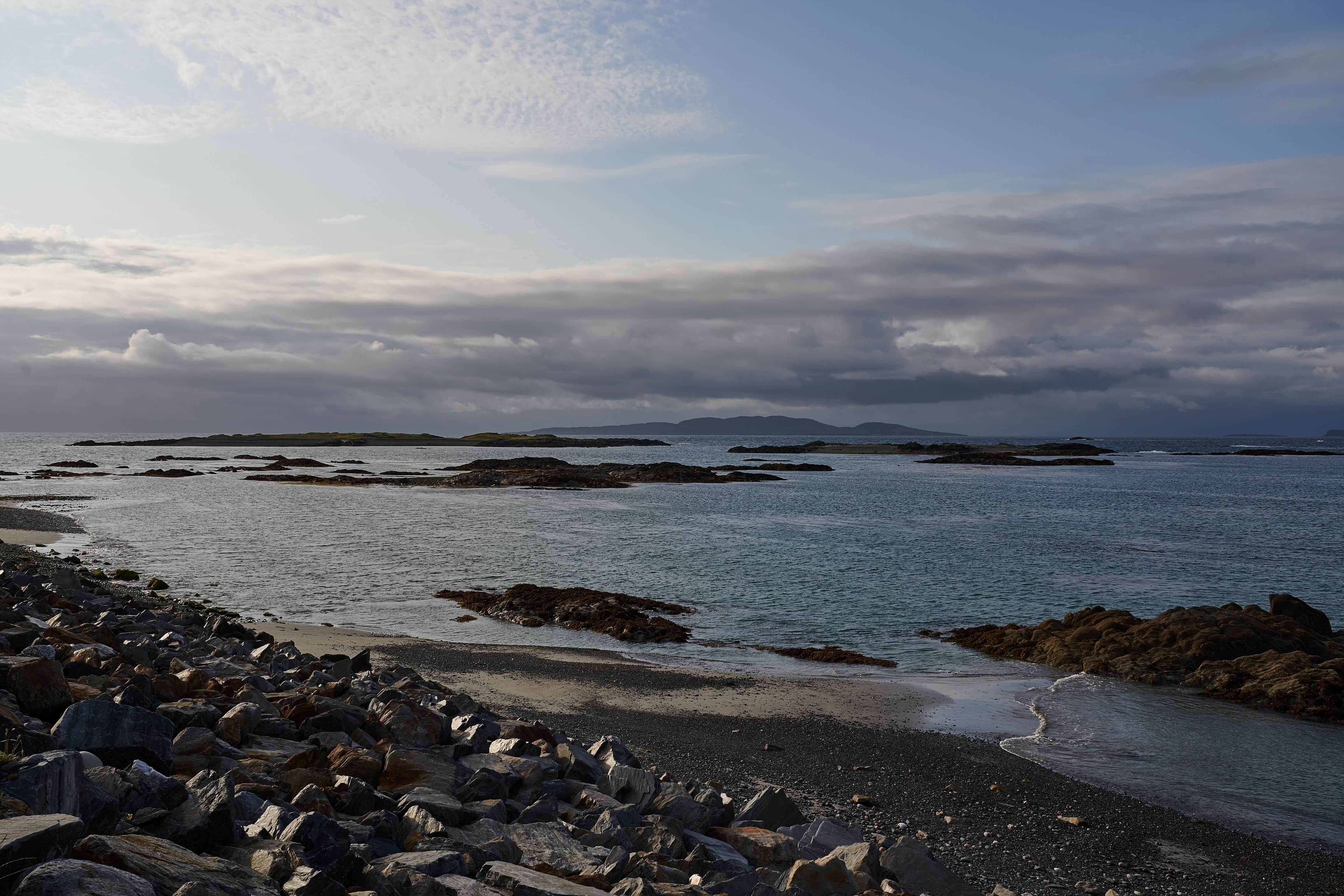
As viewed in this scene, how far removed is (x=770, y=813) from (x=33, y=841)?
20.6 feet

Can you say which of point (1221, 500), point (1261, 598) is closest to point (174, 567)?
point (1261, 598)

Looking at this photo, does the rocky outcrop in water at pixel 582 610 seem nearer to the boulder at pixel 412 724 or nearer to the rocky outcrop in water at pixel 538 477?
the boulder at pixel 412 724

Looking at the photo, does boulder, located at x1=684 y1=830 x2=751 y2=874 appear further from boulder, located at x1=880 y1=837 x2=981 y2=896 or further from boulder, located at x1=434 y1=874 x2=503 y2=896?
boulder, located at x1=434 y1=874 x2=503 y2=896

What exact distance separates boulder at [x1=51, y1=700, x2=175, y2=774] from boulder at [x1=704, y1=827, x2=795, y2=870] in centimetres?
472

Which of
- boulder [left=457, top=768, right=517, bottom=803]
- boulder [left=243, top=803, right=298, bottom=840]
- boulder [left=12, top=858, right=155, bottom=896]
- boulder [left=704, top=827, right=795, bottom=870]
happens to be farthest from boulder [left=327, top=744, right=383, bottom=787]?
boulder [left=12, top=858, right=155, bottom=896]

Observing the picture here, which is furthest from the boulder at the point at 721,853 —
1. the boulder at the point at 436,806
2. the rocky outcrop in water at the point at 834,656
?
the rocky outcrop in water at the point at 834,656

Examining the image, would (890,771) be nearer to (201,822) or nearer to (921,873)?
(921,873)

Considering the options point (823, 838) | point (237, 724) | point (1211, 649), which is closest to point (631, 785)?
point (823, 838)

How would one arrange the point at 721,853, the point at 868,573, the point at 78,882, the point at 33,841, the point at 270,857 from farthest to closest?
the point at 868,573
the point at 721,853
the point at 270,857
the point at 33,841
the point at 78,882

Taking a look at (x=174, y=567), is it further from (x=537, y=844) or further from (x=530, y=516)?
(x=537, y=844)

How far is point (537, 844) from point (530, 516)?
52797mm

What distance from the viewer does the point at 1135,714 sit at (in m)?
17.5

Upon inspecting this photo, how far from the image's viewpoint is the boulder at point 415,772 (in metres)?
7.42

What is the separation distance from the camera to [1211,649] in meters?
20.8
